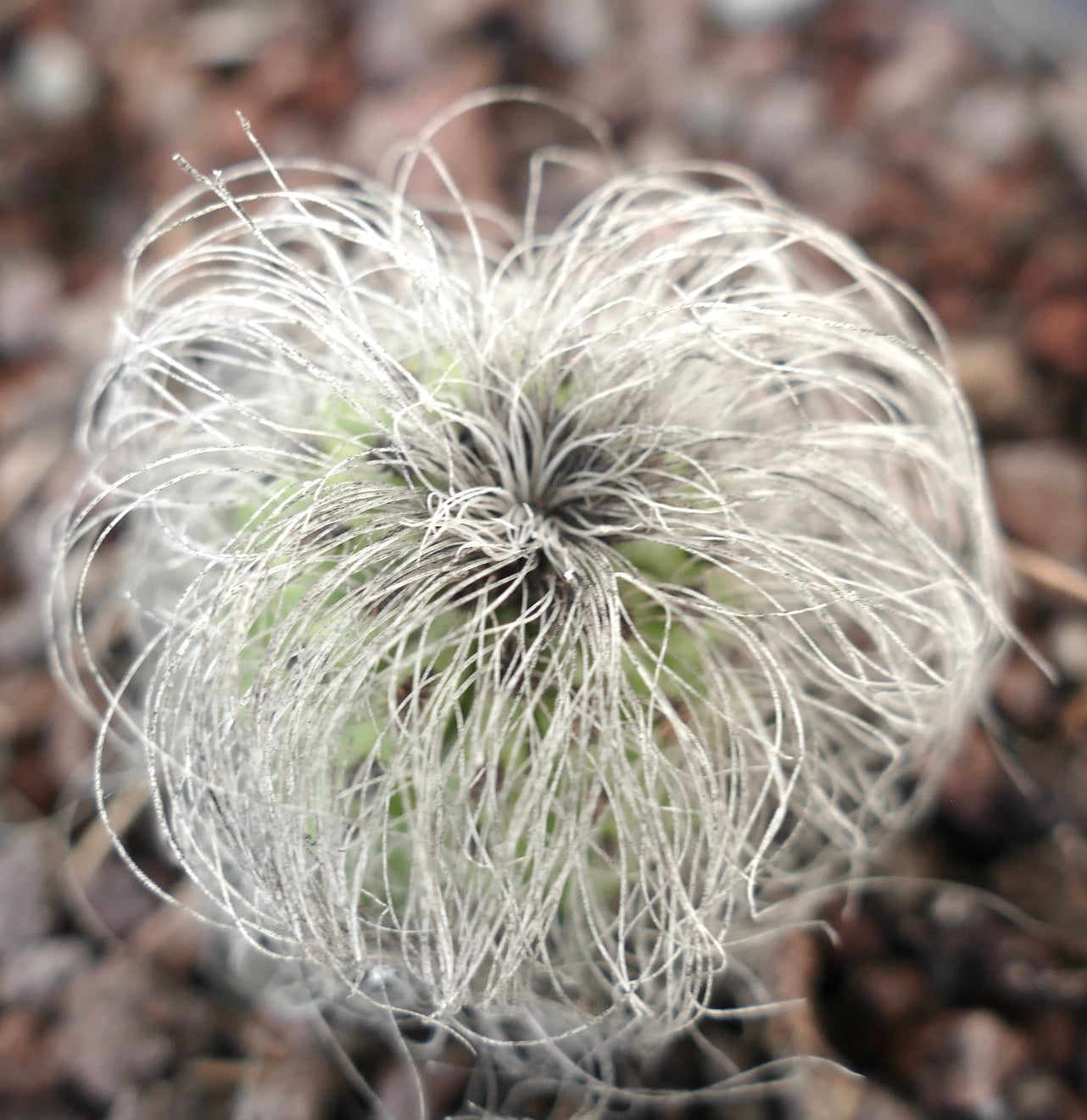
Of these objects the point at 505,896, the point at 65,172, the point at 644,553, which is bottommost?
the point at 505,896

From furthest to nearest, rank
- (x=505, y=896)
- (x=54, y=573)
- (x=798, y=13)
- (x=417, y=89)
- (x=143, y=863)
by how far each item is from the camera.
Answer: (x=798, y=13)
(x=417, y=89)
(x=143, y=863)
(x=54, y=573)
(x=505, y=896)

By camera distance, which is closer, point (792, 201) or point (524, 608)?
point (524, 608)

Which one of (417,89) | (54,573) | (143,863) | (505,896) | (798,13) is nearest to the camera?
(505,896)

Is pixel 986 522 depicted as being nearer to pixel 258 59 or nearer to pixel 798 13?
pixel 798 13

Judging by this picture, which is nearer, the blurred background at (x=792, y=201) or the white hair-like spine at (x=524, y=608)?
the white hair-like spine at (x=524, y=608)

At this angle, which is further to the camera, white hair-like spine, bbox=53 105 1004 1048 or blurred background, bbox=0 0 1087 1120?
blurred background, bbox=0 0 1087 1120

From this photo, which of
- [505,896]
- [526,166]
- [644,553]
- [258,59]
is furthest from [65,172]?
[505,896]

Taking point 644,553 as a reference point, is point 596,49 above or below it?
above

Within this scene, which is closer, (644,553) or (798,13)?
(644,553)
